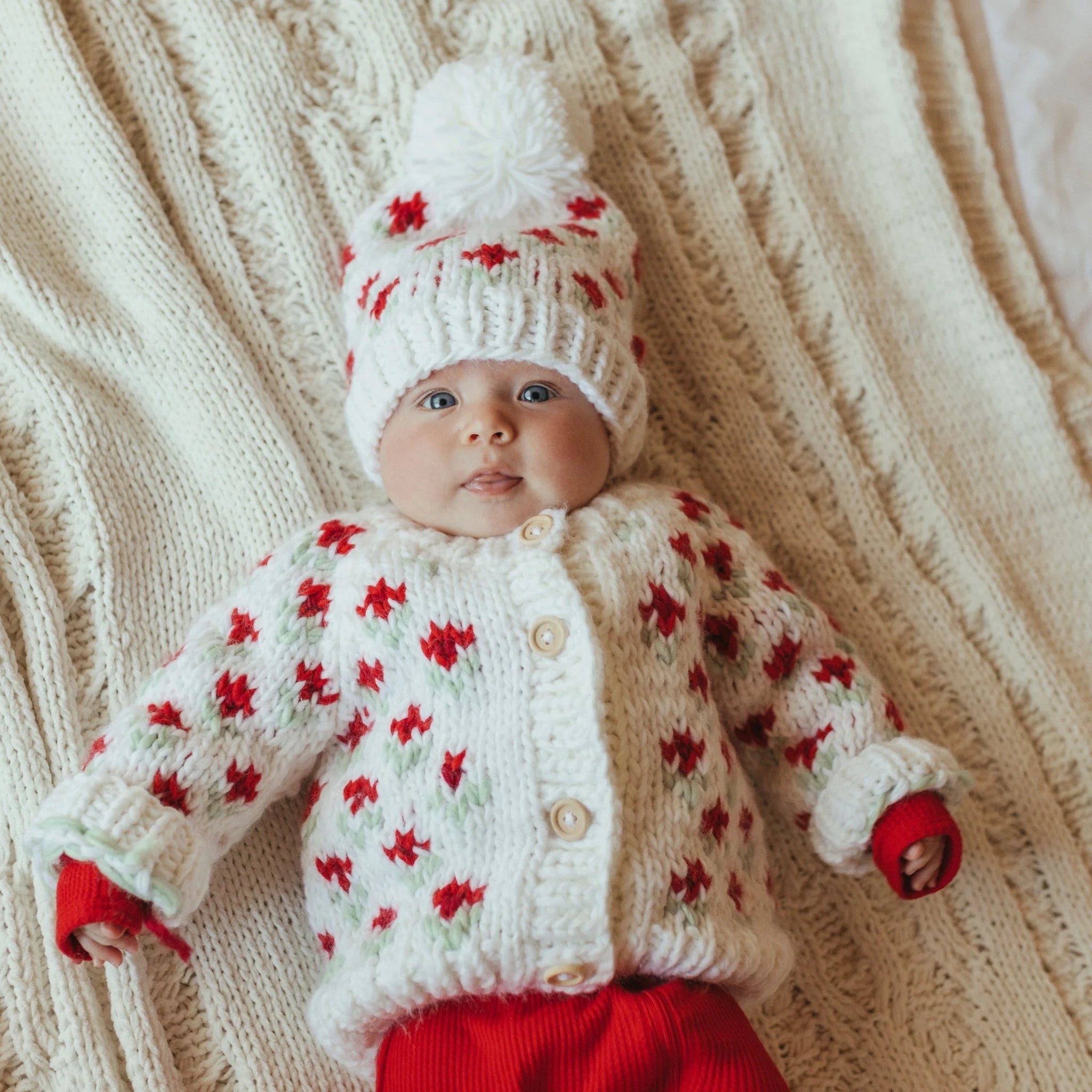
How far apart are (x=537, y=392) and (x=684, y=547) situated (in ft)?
0.68

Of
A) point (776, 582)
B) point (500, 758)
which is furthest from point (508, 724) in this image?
point (776, 582)

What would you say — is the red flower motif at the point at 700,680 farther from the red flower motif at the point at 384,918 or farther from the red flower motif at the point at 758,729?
the red flower motif at the point at 384,918

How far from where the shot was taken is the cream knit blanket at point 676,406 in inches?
45.6

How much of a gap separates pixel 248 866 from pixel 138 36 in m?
0.95

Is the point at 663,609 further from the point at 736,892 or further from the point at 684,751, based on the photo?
the point at 736,892

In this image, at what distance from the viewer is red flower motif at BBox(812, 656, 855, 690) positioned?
3.77 feet

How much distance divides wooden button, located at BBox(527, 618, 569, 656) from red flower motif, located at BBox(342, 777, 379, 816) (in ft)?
0.64

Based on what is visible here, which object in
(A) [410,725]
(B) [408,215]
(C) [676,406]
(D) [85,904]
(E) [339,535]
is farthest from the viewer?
(C) [676,406]

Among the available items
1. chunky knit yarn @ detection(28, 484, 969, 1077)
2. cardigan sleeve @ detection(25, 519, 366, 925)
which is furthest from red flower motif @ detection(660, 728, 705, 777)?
cardigan sleeve @ detection(25, 519, 366, 925)

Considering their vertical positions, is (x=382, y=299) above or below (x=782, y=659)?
above

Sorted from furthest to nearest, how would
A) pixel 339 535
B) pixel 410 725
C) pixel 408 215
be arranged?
pixel 408 215, pixel 339 535, pixel 410 725

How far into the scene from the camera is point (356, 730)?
1.10 m

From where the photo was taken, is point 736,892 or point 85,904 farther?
point 736,892

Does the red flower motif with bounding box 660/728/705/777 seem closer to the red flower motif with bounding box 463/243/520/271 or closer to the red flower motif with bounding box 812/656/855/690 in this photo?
the red flower motif with bounding box 812/656/855/690
